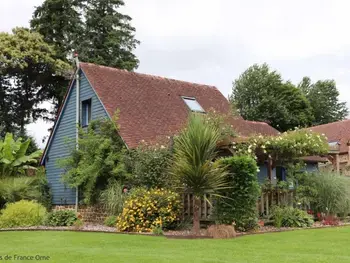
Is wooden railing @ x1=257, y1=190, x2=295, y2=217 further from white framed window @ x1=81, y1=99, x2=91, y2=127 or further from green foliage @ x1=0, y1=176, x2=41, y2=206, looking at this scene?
green foliage @ x1=0, y1=176, x2=41, y2=206

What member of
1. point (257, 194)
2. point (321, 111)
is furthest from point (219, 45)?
point (321, 111)

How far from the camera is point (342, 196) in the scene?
1650cm

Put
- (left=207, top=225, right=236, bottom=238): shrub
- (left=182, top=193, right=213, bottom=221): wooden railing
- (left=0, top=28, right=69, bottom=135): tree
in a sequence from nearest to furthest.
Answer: (left=207, top=225, right=236, bottom=238): shrub
(left=182, top=193, right=213, bottom=221): wooden railing
(left=0, top=28, right=69, bottom=135): tree

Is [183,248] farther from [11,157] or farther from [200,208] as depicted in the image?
[11,157]

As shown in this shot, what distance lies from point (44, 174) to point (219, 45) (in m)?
10.7

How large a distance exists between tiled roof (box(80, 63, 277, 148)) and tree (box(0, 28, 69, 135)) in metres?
10.9

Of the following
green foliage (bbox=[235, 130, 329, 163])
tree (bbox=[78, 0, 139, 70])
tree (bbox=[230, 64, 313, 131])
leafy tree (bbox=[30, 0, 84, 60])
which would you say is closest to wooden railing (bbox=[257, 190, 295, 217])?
green foliage (bbox=[235, 130, 329, 163])

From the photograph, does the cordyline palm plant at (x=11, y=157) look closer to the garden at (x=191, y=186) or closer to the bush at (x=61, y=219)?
the garden at (x=191, y=186)

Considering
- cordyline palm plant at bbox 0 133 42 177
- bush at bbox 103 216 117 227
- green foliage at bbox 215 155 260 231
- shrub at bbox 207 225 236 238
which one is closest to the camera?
shrub at bbox 207 225 236 238

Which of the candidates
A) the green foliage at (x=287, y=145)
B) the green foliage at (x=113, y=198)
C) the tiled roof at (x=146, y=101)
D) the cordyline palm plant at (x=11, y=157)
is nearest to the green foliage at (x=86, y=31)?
the tiled roof at (x=146, y=101)

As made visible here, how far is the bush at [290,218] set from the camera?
14.6 m

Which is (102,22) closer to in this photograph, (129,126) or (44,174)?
(44,174)

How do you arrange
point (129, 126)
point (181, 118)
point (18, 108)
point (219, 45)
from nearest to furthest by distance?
point (129, 126) → point (181, 118) → point (219, 45) → point (18, 108)

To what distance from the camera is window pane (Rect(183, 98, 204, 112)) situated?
21844mm
